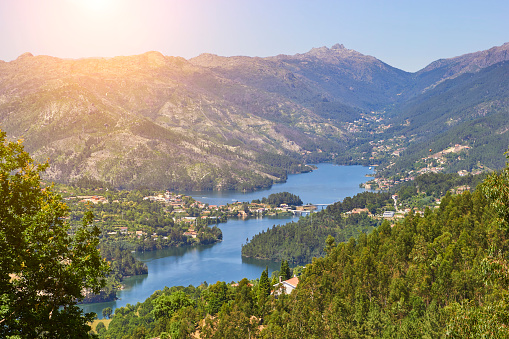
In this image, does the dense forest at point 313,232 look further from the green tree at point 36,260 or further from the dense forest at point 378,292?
the green tree at point 36,260

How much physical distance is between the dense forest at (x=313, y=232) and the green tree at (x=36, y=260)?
390ft

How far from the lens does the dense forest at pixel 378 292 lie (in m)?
40.5

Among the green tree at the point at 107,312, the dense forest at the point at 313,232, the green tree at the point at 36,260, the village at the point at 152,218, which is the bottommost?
the green tree at the point at 107,312

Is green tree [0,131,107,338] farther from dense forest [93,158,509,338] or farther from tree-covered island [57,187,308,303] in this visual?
tree-covered island [57,187,308,303]

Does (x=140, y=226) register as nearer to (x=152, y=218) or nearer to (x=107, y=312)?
(x=152, y=218)

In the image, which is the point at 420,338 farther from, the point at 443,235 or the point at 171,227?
the point at 171,227

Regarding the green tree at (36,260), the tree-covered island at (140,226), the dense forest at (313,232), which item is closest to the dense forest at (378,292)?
the green tree at (36,260)

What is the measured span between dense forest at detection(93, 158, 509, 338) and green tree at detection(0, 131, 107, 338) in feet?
84.6

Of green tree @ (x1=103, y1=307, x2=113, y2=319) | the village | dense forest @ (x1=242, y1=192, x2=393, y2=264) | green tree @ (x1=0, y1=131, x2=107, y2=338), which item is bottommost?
green tree @ (x1=103, y1=307, x2=113, y2=319)

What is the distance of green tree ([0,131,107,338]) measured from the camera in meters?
15.5

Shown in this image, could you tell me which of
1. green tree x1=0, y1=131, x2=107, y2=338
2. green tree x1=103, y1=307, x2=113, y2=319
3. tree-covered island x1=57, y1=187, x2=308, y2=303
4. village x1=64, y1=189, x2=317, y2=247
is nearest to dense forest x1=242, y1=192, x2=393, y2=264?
tree-covered island x1=57, y1=187, x2=308, y2=303

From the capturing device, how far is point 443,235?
164 ft

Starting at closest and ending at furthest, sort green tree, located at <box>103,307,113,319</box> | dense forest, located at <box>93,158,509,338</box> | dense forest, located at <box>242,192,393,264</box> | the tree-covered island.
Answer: dense forest, located at <box>93,158,509,338</box>, green tree, located at <box>103,307,113,319</box>, the tree-covered island, dense forest, located at <box>242,192,393,264</box>

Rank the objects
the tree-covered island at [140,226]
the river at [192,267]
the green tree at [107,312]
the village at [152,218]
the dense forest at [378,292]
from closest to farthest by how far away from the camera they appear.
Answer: the dense forest at [378,292] < the green tree at [107,312] < the river at [192,267] < the tree-covered island at [140,226] < the village at [152,218]
